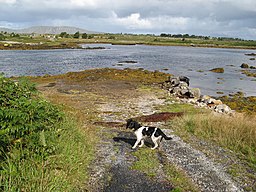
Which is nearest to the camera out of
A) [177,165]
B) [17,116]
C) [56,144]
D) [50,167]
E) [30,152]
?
[17,116]

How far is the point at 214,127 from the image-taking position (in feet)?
41.5

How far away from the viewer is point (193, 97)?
26.7 m

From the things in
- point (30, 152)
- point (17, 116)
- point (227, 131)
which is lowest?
point (227, 131)

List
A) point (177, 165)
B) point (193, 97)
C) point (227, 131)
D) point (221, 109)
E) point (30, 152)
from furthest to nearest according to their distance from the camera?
point (193, 97), point (221, 109), point (227, 131), point (177, 165), point (30, 152)

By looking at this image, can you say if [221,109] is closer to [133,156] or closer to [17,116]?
[133,156]

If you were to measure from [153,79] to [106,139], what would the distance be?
26.2m

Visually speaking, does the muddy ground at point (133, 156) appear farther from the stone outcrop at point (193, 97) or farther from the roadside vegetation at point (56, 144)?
the stone outcrop at point (193, 97)

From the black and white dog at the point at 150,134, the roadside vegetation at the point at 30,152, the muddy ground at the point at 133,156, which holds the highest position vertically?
the roadside vegetation at the point at 30,152

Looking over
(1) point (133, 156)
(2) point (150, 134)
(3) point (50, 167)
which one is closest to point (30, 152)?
(3) point (50, 167)

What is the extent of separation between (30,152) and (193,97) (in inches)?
877

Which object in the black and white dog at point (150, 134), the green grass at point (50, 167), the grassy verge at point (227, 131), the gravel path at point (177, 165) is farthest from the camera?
the grassy verge at point (227, 131)

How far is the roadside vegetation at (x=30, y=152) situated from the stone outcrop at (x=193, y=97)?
16.0 meters

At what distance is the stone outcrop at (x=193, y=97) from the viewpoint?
21.9 meters

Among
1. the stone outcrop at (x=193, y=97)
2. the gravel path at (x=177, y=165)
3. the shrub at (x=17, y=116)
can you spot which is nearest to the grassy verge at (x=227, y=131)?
the gravel path at (x=177, y=165)
